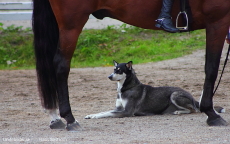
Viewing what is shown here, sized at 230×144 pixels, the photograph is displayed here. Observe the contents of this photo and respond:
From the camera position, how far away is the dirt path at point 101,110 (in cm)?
554

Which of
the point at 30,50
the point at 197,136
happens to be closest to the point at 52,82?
the point at 197,136

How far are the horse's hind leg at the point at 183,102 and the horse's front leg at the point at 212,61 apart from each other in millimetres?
1369

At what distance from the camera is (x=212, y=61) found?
20.6ft

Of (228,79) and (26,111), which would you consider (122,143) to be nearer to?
(26,111)

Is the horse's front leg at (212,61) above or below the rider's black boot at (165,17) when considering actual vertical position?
below

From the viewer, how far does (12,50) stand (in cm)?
1531

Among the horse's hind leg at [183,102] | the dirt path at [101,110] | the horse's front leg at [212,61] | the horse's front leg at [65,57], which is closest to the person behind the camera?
the dirt path at [101,110]

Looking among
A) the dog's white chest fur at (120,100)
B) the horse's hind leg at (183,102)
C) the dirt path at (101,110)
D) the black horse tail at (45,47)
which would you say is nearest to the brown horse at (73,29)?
the black horse tail at (45,47)

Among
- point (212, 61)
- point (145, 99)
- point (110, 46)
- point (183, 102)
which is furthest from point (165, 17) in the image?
point (110, 46)

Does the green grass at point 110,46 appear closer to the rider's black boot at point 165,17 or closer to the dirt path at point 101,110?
the dirt path at point 101,110

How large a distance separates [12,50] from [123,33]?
12.6 feet

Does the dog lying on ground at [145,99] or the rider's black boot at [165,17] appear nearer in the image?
the rider's black boot at [165,17]

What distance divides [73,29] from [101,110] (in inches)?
91.7

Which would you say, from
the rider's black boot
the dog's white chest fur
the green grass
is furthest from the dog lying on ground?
the green grass
